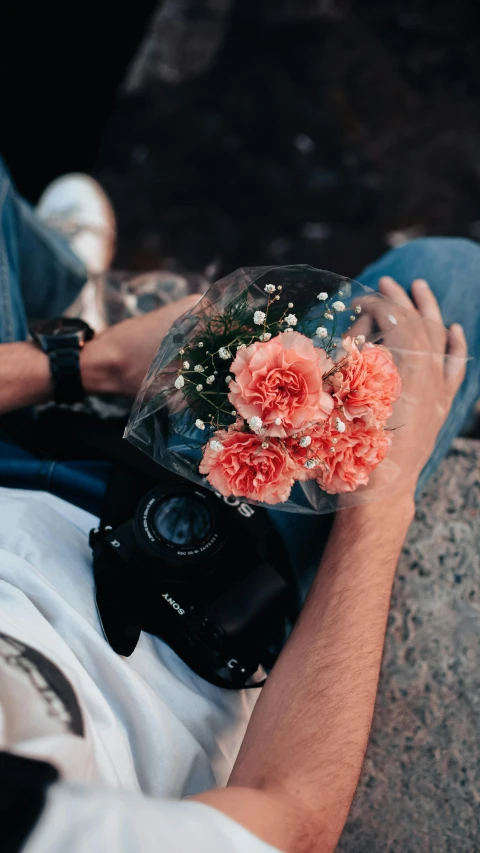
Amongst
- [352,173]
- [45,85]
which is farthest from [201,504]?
[45,85]

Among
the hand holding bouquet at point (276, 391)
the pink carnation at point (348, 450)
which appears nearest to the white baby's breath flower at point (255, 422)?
the hand holding bouquet at point (276, 391)

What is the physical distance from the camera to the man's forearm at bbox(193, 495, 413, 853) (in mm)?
734

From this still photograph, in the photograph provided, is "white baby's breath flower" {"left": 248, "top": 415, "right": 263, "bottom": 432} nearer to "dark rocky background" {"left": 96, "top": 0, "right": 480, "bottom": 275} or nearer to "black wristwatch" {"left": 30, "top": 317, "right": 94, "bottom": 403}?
"black wristwatch" {"left": 30, "top": 317, "right": 94, "bottom": 403}

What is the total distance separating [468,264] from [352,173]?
1327 mm

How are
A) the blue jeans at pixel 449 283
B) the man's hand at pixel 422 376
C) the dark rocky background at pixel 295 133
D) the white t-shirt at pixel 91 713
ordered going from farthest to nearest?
the dark rocky background at pixel 295 133 → the blue jeans at pixel 449 283 → the man's hand at pixel 422 376 → the white t-shirt at pixel 91 713

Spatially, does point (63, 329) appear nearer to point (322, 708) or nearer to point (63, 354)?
point (63, 354)

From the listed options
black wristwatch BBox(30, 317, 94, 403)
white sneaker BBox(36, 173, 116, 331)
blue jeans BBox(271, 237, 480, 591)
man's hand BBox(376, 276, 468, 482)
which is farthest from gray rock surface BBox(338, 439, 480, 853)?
white sneaker BBox(36, 173, 116, 331)

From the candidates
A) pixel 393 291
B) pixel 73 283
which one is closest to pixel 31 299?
pixel 73 283

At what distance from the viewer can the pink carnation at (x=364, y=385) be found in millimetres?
803

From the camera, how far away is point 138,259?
259 centimetres

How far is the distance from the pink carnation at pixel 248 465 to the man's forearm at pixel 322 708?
28cm

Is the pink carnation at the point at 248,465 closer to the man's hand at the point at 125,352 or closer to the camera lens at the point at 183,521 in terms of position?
the camera lens at the point at 183,521

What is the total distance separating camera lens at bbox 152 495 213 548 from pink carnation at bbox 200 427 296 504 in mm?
224

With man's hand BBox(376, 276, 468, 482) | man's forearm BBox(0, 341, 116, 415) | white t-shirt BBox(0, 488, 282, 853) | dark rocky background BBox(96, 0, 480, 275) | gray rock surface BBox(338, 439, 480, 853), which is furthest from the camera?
dark rocky background BBox(96, 0, 480, 275)
